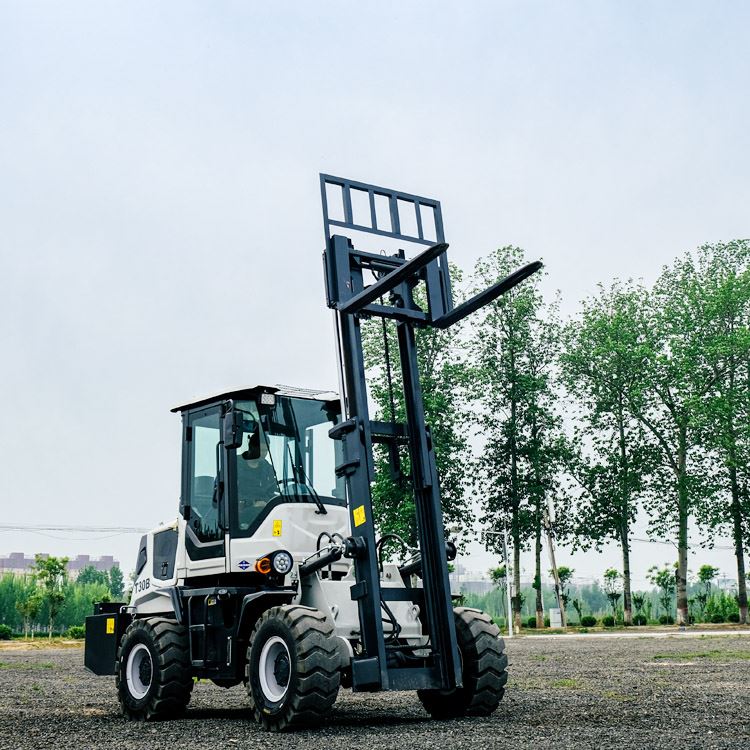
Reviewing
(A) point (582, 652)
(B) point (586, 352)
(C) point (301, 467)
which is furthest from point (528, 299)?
(C) point (301, 467)

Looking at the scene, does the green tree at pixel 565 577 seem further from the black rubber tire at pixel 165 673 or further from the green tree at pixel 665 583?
the black rubber tire at pixel 165 673

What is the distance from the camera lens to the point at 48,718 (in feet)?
34.9

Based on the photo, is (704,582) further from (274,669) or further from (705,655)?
(274,669)

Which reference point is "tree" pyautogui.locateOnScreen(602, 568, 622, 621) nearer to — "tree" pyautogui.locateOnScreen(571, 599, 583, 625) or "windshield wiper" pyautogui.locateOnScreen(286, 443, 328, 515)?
"tree" pyautogui.locateOnScreen(571, 599, 583, 625)

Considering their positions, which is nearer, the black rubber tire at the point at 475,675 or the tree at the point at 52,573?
the black rubber tire at the point at 475,675

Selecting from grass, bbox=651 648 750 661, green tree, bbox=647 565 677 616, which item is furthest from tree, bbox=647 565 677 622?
grass, bbox=651 648 750 661

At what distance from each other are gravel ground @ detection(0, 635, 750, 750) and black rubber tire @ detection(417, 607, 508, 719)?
0.66ft

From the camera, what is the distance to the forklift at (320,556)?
345 inches

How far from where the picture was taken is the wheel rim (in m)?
10.5

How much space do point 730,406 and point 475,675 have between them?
3592cm

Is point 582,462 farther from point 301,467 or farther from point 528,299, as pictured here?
point 301,467

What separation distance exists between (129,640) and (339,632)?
2.86 meters

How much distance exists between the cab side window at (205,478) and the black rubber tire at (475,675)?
2.68m

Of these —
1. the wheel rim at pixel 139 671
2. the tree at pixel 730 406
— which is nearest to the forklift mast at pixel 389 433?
the wheel rim at pixel 139 671
